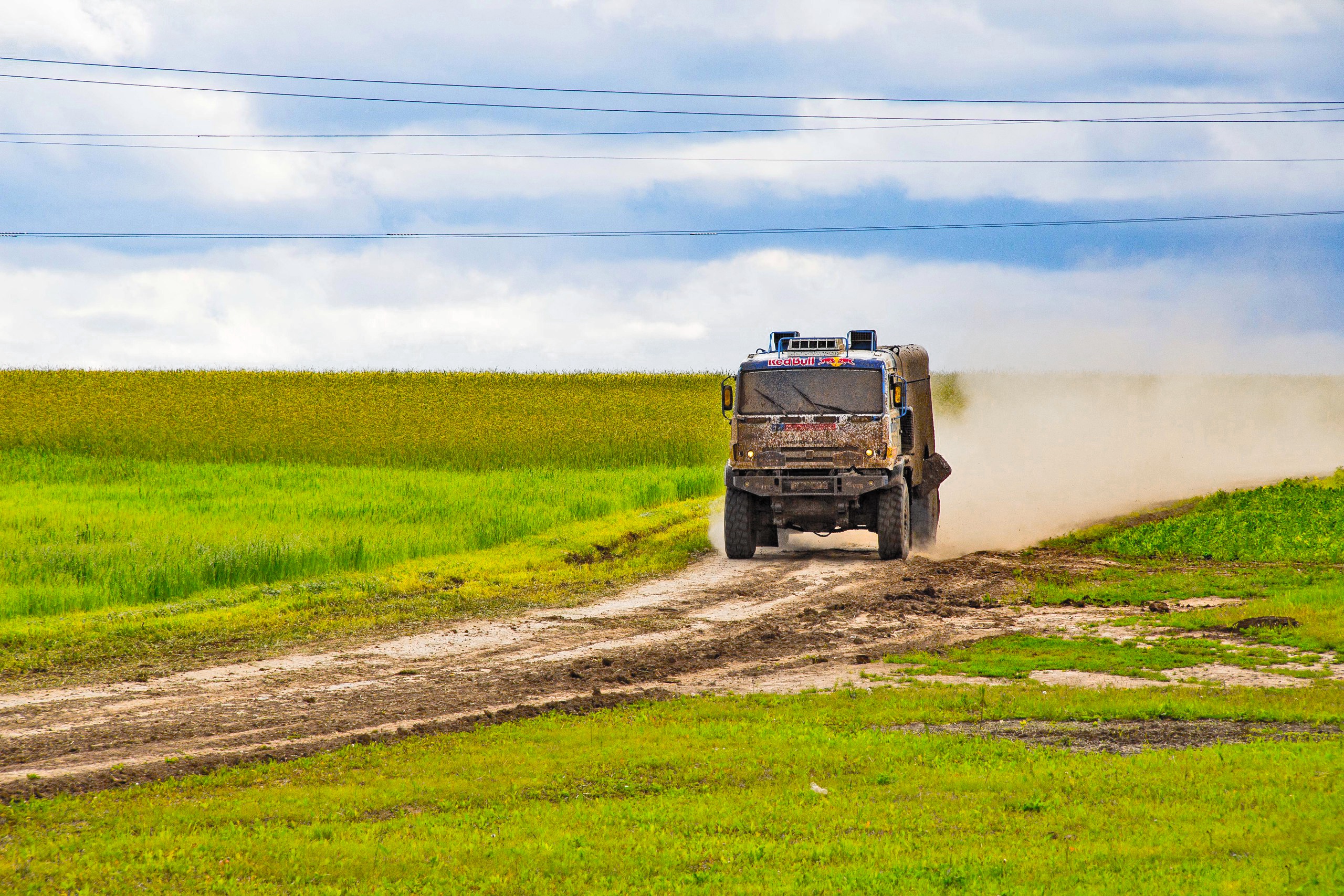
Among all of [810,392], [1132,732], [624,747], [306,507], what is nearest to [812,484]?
[810,392]

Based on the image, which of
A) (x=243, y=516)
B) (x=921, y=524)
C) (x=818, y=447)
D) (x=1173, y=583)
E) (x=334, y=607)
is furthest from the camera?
(x=243, y=516)

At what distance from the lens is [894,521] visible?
2317 cm

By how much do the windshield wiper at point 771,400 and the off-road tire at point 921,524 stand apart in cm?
460

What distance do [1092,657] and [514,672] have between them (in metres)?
6.75

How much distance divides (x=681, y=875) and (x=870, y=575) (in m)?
15.2

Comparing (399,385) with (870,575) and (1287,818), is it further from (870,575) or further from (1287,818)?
(1287,818)

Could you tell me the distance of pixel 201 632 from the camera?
16.6 metres

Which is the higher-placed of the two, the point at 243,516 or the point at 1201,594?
the point at 243,516

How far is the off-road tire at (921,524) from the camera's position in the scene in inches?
1031

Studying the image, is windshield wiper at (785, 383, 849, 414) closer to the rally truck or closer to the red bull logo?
the rally truck

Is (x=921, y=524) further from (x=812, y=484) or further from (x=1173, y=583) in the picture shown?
(x=1173, y=583)

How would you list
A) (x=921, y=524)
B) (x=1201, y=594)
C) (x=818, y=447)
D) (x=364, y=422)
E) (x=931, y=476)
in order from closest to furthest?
(x=1201, y=594)
(x=818, y=447)
(x=921, y=524)
(x=931, y=476)
(x=364, y=422)

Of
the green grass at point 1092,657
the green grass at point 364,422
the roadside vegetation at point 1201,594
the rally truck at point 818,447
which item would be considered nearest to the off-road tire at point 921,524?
the rally truck at point 818,447

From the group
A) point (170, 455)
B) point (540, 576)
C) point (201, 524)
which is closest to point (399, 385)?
point (170, 455)
